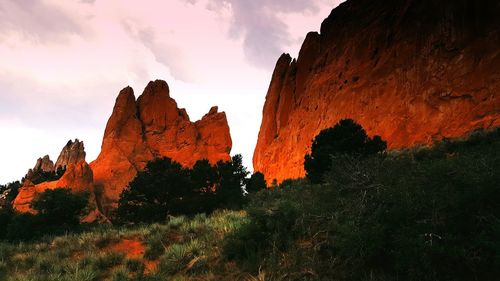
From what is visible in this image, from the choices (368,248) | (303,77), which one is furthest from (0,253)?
(303,77)

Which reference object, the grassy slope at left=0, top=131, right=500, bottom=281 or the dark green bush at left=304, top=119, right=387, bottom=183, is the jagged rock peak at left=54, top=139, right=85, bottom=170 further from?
the grassy slope at left=0, top=131, right=500, bottom=281

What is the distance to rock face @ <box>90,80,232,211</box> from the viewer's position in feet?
189

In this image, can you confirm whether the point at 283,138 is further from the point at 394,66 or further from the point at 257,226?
the point at 257,226

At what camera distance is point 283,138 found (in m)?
68.8

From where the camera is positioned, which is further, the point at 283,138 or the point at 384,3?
the point at 283,138

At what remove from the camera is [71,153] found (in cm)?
9675

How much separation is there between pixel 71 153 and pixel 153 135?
42.4 meters

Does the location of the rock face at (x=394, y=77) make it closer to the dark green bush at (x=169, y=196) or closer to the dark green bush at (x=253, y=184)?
the dark green bush at (x=253, y=184)

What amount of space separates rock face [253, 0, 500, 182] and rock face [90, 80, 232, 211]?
10912mm

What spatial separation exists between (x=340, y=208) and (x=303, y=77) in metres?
64.8

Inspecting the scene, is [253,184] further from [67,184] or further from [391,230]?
[391,230]

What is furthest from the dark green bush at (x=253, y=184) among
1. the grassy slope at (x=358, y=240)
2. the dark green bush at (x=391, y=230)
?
the dark green bush at (x=391, y=230)

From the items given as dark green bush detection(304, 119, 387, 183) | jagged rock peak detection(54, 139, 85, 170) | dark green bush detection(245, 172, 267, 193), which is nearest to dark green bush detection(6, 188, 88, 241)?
dark green bush detection(304, 119, 387, 183)

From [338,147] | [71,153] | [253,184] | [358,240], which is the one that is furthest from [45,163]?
[358,240]
